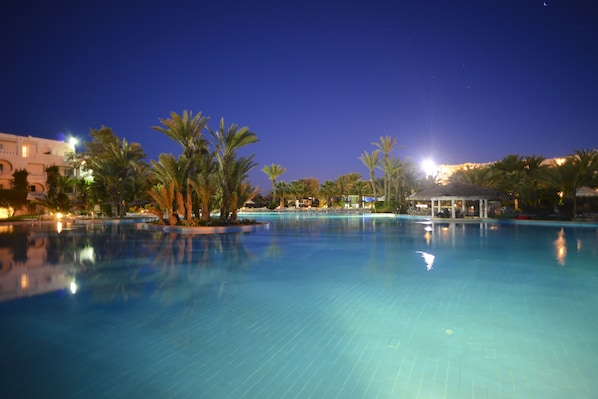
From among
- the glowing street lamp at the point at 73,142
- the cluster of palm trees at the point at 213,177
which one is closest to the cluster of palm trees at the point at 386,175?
the cluster of palm trees at the point at 213,177

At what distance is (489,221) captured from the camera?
27.0 metres

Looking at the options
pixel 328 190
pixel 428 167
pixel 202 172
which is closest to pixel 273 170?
pixel 328 190

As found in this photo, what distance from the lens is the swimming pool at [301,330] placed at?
3.13 metres

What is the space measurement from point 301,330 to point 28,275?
6.83 metres

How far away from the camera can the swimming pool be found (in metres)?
3.13

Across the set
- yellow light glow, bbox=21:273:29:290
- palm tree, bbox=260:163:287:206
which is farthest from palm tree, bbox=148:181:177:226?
palm tree, bbox=260:163:287:206

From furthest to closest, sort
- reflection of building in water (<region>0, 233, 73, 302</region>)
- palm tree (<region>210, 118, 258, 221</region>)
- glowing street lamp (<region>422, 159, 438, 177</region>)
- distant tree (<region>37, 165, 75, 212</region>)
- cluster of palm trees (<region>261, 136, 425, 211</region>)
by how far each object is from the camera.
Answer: glowing street lamp (<region>422, 159, 438, 177</region>)
cluster of palm trees (<region>261, 136, 425, 211</region>)
distant tree (<region>37, 165, 75, 212</region>)
palm tree (<region>210, 118, 258, 221</region>)
reflection of building in water (<region>0, 233, 73, 302</region>)

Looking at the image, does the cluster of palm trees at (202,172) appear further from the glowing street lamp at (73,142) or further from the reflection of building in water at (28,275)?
the glowing street lamp at (73,142)

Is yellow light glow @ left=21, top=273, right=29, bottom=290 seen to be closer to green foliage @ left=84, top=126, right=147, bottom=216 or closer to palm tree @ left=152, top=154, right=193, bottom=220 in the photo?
palm tree @ left=152, top=154, right=193, bottom=220

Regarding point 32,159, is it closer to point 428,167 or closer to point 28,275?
point 28,275

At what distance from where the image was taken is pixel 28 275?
315 inches

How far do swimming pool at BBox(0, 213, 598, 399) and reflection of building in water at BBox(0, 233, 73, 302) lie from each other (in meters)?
0.06

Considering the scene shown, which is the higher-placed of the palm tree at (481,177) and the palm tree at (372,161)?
the palm tree at (372,161)

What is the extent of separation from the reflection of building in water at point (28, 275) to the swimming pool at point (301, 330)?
61mm
